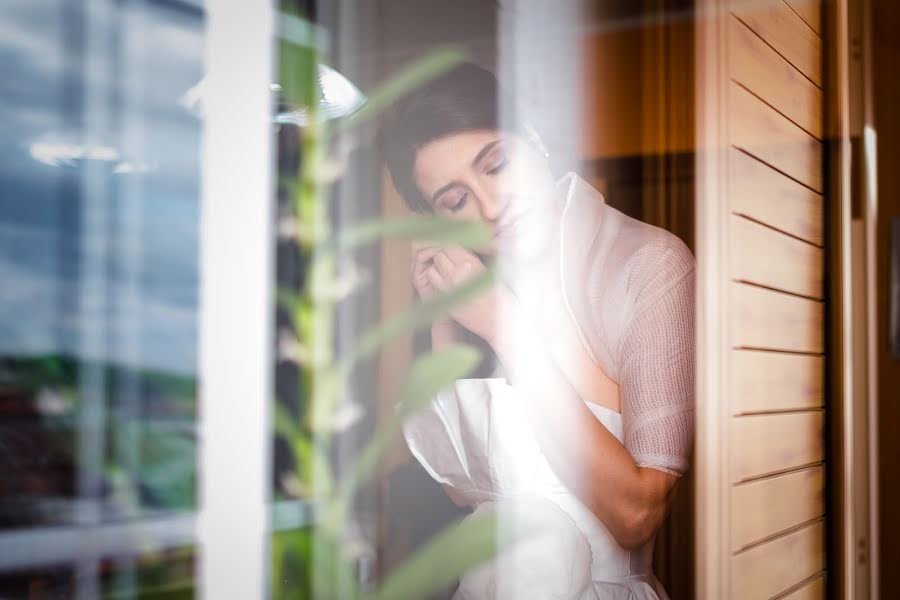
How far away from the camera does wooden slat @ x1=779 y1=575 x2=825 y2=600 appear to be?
1402 millimetres

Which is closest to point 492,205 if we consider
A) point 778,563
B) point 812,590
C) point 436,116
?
point 436,116

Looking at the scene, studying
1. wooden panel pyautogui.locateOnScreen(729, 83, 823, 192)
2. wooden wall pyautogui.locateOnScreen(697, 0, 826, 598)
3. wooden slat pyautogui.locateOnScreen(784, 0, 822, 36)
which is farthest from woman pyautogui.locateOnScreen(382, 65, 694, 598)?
wooden slat pyautogui.locateOnScreen(784, 0, 822, 36)

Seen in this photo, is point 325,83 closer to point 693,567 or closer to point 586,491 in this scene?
point 586,491

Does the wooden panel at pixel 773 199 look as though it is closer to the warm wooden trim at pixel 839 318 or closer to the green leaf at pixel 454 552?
the warm wooden trim at pixel 839 318

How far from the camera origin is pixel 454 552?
1.14 meters

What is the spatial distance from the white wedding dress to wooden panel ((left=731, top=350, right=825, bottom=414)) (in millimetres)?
131

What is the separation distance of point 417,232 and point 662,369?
0.38 m

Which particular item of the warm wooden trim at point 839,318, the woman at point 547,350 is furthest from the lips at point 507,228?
the warm wooden trim at point 839,318

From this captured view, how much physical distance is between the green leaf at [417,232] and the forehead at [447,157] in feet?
0.15

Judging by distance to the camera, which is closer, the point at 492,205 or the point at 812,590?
the point at 492,205

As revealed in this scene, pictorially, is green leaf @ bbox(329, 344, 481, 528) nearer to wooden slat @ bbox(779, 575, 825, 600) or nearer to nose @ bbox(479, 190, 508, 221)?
nose @ bbox(479, 190, 508, 221)

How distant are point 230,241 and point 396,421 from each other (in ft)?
1.03

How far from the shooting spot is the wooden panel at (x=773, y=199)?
1.32m

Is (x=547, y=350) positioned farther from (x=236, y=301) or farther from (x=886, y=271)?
(x=886, y=271)
